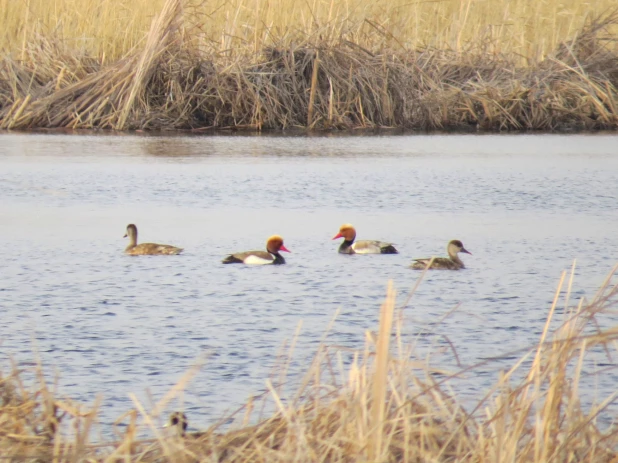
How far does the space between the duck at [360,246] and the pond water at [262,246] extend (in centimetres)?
10

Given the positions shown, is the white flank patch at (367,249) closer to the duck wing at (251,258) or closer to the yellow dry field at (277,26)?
the duck wing at (251,258)

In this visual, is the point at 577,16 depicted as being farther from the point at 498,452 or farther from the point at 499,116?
the point at 498,452

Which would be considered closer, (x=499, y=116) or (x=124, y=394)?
(x=124, y=394)

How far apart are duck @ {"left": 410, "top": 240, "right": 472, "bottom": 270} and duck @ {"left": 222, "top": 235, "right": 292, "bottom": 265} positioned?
95cm

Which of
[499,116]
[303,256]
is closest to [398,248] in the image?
[303,256]

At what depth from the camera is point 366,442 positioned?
3.26 meters

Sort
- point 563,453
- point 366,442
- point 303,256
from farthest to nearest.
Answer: point 303,256, point 563,453, point 366,442

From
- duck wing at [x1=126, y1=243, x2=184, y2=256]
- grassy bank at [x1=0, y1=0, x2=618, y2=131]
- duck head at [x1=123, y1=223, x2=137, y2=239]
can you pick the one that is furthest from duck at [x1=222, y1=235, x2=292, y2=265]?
grassy bank at [x1=0, y1=0, x2=618, y2=131]

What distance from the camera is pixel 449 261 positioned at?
820 cm

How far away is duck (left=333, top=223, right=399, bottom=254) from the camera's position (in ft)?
28.9

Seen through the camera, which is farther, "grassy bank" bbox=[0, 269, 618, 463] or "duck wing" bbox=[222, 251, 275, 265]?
"duck wing" bbox=[222, 251, 275, 265]

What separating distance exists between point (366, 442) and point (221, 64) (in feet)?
49.1

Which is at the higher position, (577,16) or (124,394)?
(577,16)

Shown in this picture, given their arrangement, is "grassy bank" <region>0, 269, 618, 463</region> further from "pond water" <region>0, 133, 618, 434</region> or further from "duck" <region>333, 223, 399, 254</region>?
"duck" <region>333, 223, 399, 254</region>
